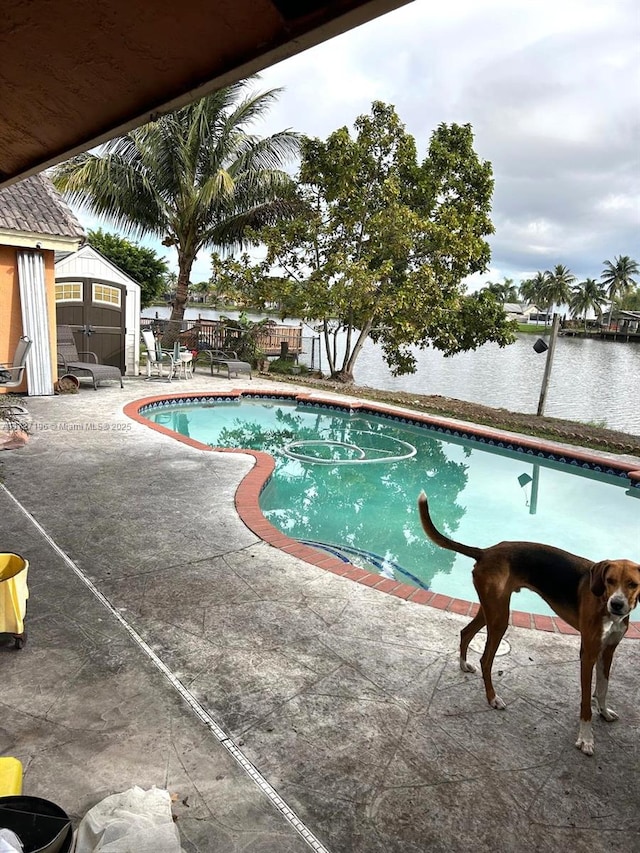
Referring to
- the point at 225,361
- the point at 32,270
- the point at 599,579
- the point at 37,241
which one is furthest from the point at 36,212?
the point at 599,579

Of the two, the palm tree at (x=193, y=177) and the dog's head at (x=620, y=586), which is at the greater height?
the palm tree at (x=193, y=177)

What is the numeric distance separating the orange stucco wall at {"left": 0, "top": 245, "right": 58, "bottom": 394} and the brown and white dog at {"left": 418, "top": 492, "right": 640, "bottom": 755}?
30.5ft

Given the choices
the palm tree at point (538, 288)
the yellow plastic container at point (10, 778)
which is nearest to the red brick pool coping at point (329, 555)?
the yellow plastic container at point (10, 778)

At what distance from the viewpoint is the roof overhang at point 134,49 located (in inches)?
54.5

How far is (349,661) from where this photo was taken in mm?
2914

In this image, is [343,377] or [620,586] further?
[343,377]

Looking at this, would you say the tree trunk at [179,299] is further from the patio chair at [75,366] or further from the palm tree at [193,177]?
the patio chair at [75,366]

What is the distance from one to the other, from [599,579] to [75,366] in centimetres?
1061

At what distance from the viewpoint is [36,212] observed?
31.6 feet

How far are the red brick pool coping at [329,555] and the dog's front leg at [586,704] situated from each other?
1061mm

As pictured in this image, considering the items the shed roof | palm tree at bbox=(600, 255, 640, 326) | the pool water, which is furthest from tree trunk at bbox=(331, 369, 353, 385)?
palm tree at bbox=(600, 255, 640, 326)

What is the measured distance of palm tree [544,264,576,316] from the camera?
65.7 m

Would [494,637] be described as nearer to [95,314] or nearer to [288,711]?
[288,711]

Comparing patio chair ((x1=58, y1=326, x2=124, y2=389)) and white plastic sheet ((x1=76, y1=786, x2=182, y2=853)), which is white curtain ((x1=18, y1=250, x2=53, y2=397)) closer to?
patio chair ((x1=58, y1=326, x2=124, y2=389))
